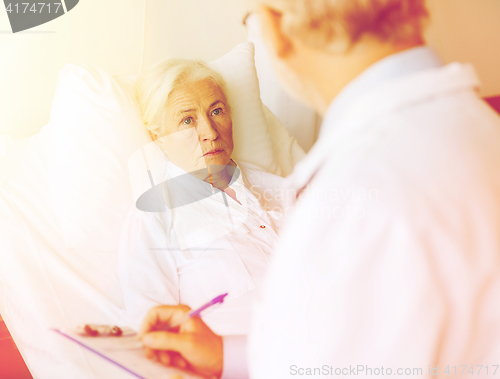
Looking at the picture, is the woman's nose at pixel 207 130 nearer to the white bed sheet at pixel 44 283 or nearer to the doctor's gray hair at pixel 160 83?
the doctor's gray hair at pixel 160 83

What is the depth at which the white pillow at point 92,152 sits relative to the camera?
635 mm

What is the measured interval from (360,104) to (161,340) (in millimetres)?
391

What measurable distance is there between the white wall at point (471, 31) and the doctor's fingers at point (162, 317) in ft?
3.74

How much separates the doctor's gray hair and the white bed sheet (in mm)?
194

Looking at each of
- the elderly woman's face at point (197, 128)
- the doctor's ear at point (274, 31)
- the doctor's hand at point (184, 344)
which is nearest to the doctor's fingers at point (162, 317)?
the doctor's hand at point (184, 344)

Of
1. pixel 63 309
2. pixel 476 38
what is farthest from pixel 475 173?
pixel 476 38

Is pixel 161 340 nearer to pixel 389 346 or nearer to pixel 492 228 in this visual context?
pixel 389 346

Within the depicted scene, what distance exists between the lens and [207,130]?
77 centimetres

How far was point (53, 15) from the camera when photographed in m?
0.66

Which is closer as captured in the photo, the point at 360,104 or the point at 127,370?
the point at 360,104

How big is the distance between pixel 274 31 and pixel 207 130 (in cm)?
41

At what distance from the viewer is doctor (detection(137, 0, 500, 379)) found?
314 mm

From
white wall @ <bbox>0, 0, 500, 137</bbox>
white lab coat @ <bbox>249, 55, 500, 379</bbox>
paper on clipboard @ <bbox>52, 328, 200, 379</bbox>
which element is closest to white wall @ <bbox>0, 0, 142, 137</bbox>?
white wall @ <bbox>0, 0, 500, 137</bbox>

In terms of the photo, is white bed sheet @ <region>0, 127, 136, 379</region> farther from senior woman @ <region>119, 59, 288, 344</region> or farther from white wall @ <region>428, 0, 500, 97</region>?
white wall @ <region>428, 0, 500, 97</region>
